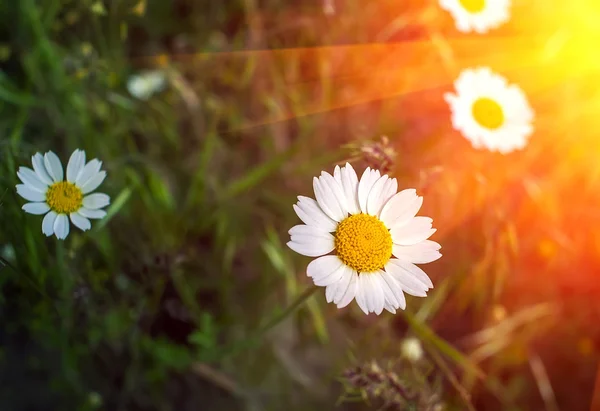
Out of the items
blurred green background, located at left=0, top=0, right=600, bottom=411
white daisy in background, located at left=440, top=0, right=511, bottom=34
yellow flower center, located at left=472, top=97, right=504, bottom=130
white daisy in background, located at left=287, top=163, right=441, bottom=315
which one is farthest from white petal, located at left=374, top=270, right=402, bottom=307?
white daisy in background, located at left=440, top=0, right=511, bottom=34

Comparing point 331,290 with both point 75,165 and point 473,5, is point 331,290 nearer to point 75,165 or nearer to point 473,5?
point 75,165

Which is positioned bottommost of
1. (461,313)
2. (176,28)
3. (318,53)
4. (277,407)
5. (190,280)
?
(277,407)

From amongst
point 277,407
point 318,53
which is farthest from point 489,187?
Result: point 277,407

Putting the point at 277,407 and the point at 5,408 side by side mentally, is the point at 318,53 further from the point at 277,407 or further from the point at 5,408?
the point at 5,408

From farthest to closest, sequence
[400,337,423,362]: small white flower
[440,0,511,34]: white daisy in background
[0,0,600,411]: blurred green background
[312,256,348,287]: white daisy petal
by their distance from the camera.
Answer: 1. [440,0,511,34]: white daisy in background
2. [400,337,423,362]: small white flower
3. [0,0,600,411]: blurred green background
4. [312,256,348,287]: white daisy petal

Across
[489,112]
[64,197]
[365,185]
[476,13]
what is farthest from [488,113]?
[64,197]

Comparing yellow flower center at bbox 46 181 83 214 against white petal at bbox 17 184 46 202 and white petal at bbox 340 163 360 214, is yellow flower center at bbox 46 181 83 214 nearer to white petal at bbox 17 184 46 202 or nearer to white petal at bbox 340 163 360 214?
white petal at bbox 17 184 46 202
